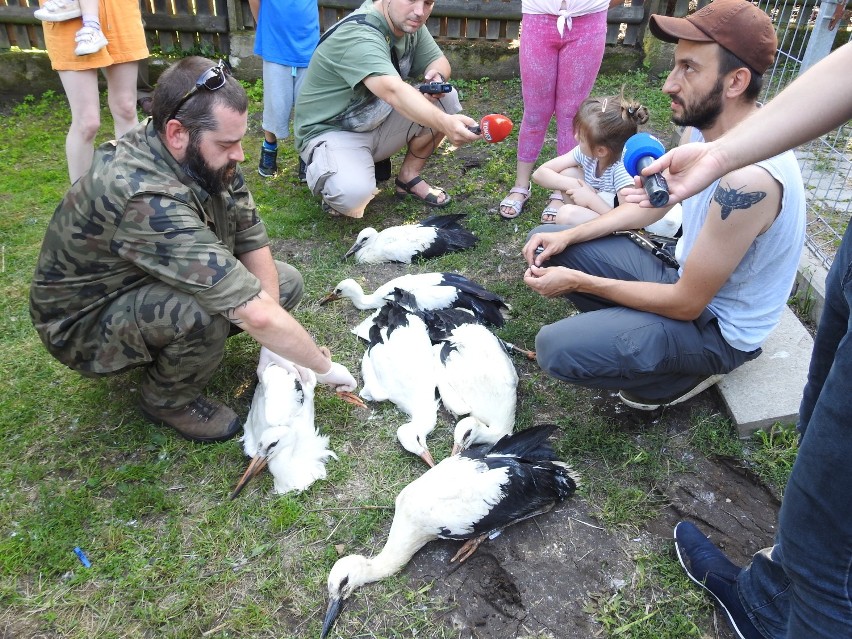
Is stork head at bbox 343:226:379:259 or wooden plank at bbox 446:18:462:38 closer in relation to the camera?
stork head at bbox 343:226:379:259

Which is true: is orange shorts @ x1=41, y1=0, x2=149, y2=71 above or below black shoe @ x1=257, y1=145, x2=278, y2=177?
above

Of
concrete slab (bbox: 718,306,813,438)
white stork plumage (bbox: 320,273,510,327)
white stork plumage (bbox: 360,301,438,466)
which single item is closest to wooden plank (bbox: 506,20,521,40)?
white stork plumage (bbox: 320,273,510,327)

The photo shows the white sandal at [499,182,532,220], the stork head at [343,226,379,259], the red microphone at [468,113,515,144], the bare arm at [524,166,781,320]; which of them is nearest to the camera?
the bare arm at [524,166,781,320]

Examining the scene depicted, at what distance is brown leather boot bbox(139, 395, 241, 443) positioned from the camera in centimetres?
294

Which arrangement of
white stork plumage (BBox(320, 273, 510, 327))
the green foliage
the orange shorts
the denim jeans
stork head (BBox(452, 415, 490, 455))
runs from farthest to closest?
the orange shorts → white stork plumage (BBox(320, 273, 510, 327)) → stork head (BBox(452, 415, 490, 455)) → the green foliage → the denim jeans

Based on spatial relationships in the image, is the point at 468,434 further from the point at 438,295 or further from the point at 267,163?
the point at 267,163

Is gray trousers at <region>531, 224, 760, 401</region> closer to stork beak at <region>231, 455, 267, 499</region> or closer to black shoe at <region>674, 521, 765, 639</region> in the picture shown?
black shoe at <region>674, 521, 765, 639</region>

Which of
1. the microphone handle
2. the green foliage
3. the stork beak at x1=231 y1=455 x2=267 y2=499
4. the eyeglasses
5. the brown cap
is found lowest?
the stork beak at x1=231 y1=455 x2=267 y2=499

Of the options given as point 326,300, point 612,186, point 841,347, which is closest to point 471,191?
point 612,186

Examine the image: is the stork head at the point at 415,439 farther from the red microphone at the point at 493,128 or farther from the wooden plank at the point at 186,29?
the wooden plank at the point at 186,29

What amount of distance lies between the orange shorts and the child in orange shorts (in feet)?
0.20

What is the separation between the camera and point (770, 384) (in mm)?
2990

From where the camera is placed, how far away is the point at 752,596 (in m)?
2.13

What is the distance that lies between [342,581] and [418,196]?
3307 millimetres
